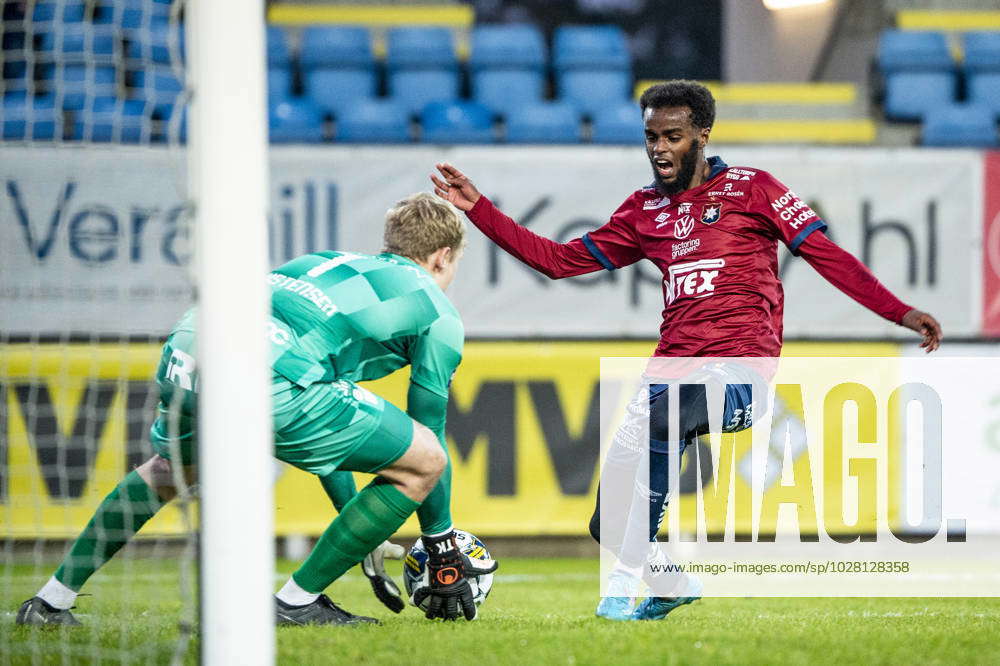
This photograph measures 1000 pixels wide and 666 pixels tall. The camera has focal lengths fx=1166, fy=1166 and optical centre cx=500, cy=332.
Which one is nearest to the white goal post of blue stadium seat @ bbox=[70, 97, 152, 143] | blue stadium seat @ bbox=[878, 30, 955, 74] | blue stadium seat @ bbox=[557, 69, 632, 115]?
blue stadium seat @ bbox=[70, 97, 152, 143]

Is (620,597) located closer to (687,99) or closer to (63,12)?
(687,99)

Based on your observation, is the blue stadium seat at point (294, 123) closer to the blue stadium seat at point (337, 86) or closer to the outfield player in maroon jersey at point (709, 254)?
the blue stadium seat at point (337, 86)

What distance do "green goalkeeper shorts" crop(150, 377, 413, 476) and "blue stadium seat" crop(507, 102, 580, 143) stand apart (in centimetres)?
546

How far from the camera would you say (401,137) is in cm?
880

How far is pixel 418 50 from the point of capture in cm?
1013

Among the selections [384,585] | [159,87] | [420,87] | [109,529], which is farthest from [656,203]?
[420,87]

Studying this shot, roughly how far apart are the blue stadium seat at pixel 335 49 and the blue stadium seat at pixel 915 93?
4479 millimetres

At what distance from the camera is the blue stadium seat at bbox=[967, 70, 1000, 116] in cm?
987

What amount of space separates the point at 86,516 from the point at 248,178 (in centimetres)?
513

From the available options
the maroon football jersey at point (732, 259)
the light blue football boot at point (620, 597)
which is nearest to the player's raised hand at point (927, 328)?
the maroon football jersey at point (732, 259)

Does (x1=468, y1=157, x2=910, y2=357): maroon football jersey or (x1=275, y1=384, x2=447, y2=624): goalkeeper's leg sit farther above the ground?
(x1=468, y1=157, x2=910, y2=357): maroon football jersey

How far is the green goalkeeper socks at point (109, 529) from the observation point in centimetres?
406

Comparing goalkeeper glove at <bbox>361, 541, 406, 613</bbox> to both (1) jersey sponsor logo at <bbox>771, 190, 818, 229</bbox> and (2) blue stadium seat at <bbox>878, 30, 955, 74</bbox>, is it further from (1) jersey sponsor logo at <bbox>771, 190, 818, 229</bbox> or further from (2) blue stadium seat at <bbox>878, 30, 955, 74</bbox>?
(2) blue stadium seat at <bbox>878, 30, 955, 74</bbox>

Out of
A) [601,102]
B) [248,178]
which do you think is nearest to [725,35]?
[601,102]
